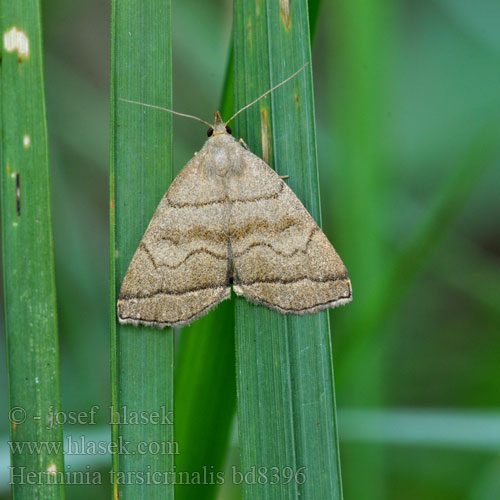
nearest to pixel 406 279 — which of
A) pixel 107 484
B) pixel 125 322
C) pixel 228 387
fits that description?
pixel 228 387

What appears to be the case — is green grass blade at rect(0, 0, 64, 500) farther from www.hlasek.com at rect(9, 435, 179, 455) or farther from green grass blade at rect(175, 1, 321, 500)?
green grass blade at rect(175, 1, 321, 500)

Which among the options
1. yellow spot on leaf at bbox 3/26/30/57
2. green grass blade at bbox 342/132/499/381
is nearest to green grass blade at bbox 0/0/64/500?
yellow spot on leaf at bbox 3/26/30/57

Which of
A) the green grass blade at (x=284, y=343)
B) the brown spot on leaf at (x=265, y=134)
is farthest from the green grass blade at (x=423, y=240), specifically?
the brown spot on leaf at (x=265, y=134)

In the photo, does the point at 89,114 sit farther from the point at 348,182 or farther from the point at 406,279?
the point at 406,279

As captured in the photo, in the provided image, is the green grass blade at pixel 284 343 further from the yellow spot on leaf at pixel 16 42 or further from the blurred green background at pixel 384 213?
the yellow spot on leaf at pixel 16 42

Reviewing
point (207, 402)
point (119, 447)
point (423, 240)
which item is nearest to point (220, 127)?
point (423, 240)

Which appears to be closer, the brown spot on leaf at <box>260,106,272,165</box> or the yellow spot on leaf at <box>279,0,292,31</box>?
the yellow spot on leaf at <box>279,0,292,31</box>

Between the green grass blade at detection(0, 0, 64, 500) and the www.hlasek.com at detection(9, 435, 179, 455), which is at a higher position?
the green grass blade at detection(0, 0, 64, 500)
